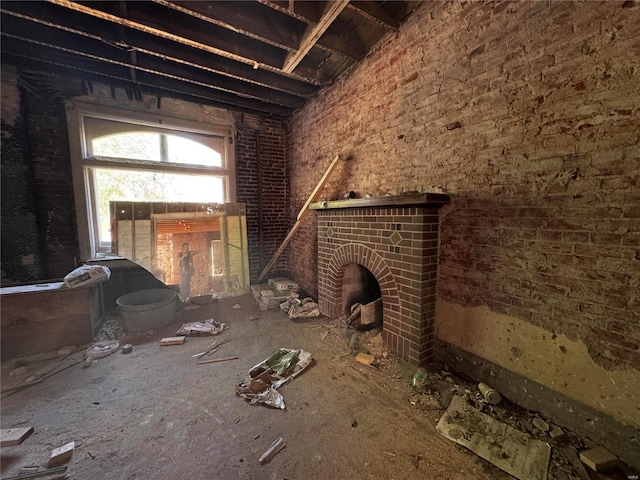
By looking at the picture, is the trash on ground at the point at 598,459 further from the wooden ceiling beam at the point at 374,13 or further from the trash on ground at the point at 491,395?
the wooden ceiling beam at the point at 374,13

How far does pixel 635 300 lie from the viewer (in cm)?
126

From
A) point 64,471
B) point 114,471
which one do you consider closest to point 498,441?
point 114,471

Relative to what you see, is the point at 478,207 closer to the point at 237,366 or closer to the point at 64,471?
the point at 237,366

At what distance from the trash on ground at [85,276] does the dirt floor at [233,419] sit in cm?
72

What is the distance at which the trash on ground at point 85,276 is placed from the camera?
253 cm

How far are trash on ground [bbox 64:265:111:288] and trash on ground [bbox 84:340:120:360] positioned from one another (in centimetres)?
68

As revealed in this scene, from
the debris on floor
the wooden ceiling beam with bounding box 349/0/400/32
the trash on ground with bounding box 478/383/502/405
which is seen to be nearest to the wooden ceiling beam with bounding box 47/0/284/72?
the wooden ceiling beam with bounding box 349/0/400/32

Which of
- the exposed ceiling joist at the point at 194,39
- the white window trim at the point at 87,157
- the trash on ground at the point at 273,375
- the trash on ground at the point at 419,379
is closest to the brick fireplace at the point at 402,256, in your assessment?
the trash on ground at the point at 419,379

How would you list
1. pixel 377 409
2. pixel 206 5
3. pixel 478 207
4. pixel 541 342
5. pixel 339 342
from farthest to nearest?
pixel 339 342, pixel 206 5, pixel 478 207, pixel 377 409, pixel 541 342

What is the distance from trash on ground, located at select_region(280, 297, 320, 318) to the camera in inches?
129

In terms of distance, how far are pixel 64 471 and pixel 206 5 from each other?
3.58 metres

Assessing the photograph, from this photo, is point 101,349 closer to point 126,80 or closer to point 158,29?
point 158,29

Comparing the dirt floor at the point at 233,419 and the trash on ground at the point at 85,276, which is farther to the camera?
the trash on ground at the point at 85,276

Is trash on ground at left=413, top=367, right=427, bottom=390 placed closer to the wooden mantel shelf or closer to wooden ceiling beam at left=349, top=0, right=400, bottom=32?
the wooden mantel shelf
